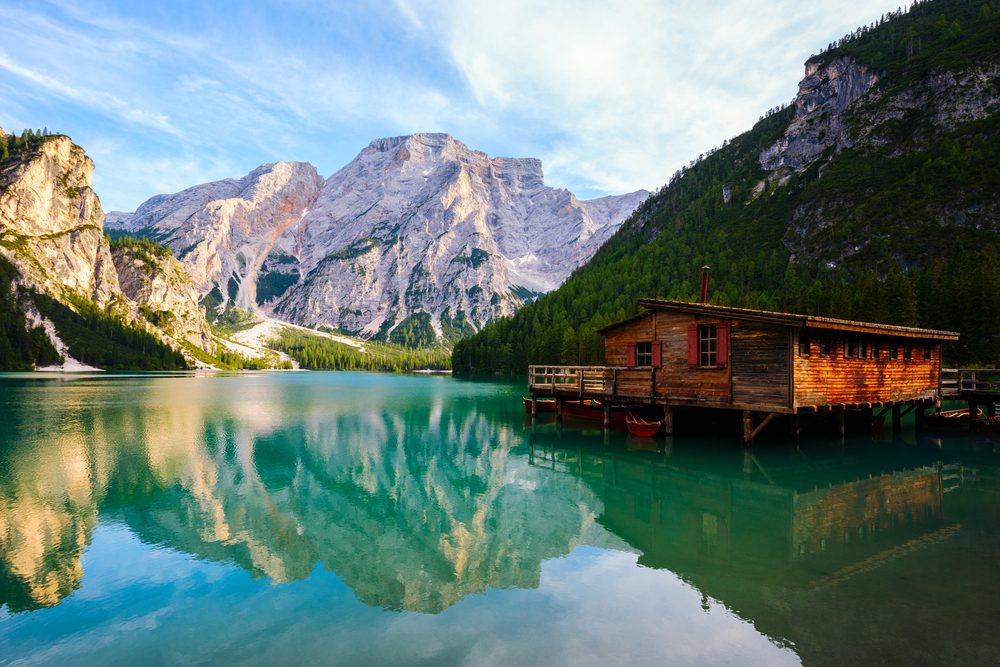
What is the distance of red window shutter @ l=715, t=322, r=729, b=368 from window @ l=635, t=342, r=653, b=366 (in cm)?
585

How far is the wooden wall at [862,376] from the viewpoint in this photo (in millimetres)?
28438

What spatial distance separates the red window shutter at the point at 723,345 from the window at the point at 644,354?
19.2 ft

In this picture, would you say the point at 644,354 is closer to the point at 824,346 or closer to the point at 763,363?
the point at 763,363

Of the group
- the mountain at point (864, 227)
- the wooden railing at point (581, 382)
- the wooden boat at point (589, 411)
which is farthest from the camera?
the mountain at point (864, 227)

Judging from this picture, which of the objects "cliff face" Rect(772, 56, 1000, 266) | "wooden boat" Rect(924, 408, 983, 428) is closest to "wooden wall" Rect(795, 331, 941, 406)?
"wooden boat" Rect(924, 408, 983, 428)

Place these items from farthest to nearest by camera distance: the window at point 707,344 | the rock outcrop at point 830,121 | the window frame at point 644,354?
1. the rock outcrop at point 830,121
2. the window frame at point 644,354
3. the window at point 707,344

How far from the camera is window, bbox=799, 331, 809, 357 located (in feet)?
91.5

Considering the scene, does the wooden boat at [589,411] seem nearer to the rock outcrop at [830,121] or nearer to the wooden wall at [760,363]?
the wooden wall at [760,363]

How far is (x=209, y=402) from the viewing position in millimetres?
68562

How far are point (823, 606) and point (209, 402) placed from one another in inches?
2954

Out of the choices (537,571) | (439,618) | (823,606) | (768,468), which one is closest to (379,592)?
(439,618)

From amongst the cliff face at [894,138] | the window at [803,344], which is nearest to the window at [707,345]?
the window at [803,344]

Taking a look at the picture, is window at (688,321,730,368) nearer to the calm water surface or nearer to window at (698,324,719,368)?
window at (698,324,719,368)

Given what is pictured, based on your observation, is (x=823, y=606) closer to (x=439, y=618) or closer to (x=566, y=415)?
(x=439, y=618)
